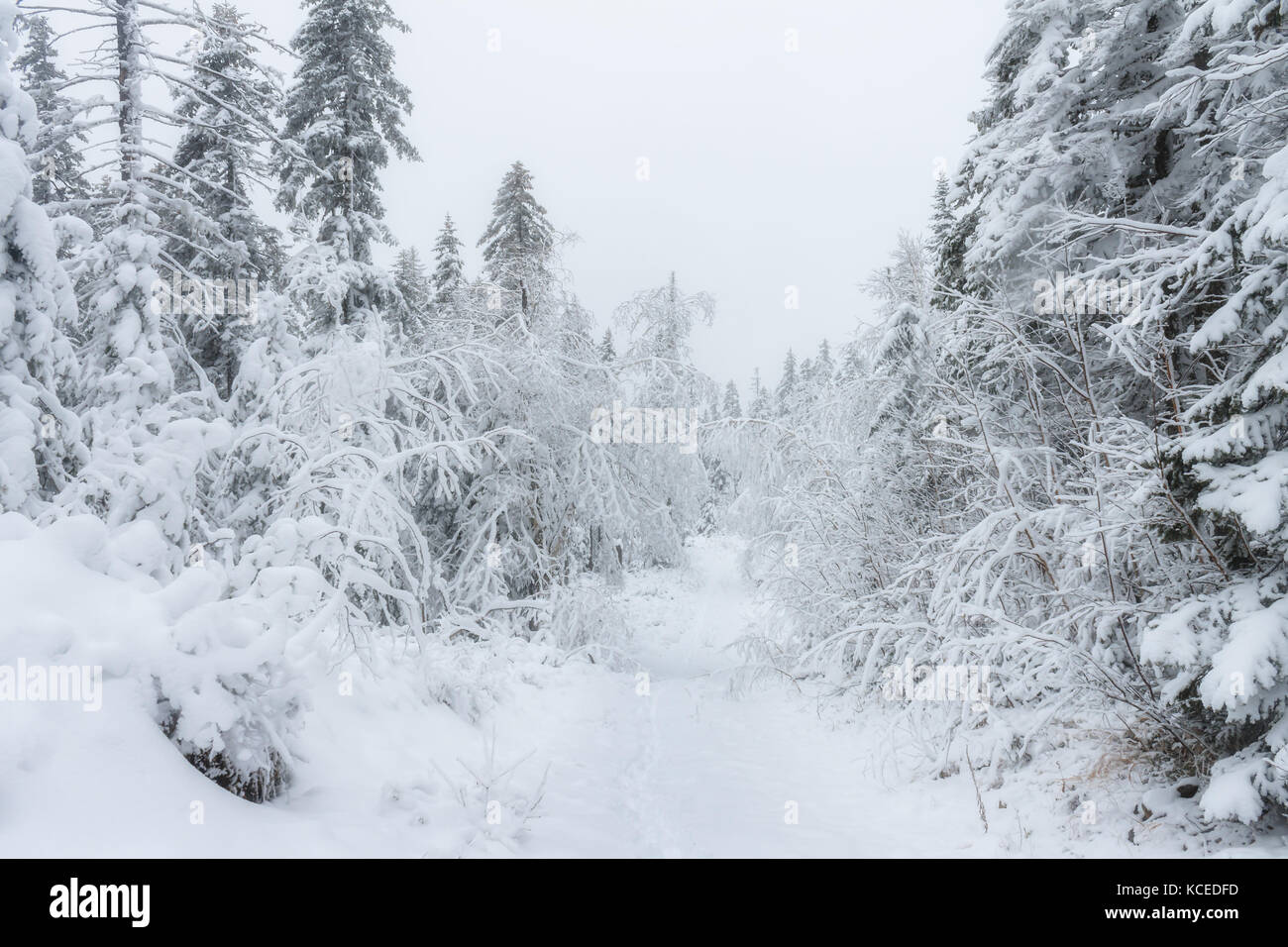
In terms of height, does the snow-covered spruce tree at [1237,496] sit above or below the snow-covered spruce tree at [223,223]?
below

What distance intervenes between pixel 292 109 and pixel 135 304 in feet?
26.1

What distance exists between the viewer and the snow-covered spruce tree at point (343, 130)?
13.7 metres

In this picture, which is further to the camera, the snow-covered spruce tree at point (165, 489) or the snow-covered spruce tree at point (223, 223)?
the snow-covered spruce tree at point (223, 223)

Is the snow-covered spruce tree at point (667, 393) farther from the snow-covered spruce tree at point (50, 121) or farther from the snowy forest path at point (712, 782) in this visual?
the snow-covered spruce tree at point (50, 121)

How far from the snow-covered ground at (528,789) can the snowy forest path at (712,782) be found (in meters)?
0.03

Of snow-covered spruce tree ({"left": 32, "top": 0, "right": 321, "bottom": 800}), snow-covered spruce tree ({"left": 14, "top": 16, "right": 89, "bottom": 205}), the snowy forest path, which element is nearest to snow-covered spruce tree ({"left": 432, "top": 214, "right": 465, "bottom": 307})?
snow-covered spruce tree ({"left": 14, "top": 16, "right": 89, "bottom": 205})

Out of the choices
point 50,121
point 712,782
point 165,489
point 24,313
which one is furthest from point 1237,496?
point 50,121

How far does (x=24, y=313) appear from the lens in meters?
A: 6.51

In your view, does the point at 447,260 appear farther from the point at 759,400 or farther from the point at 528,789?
the point at 759,400

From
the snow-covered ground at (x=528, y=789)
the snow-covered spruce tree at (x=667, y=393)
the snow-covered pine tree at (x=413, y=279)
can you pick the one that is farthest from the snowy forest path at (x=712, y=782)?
the snow-covered pine tree at (x=413, y=279)

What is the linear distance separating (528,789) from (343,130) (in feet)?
45.7
